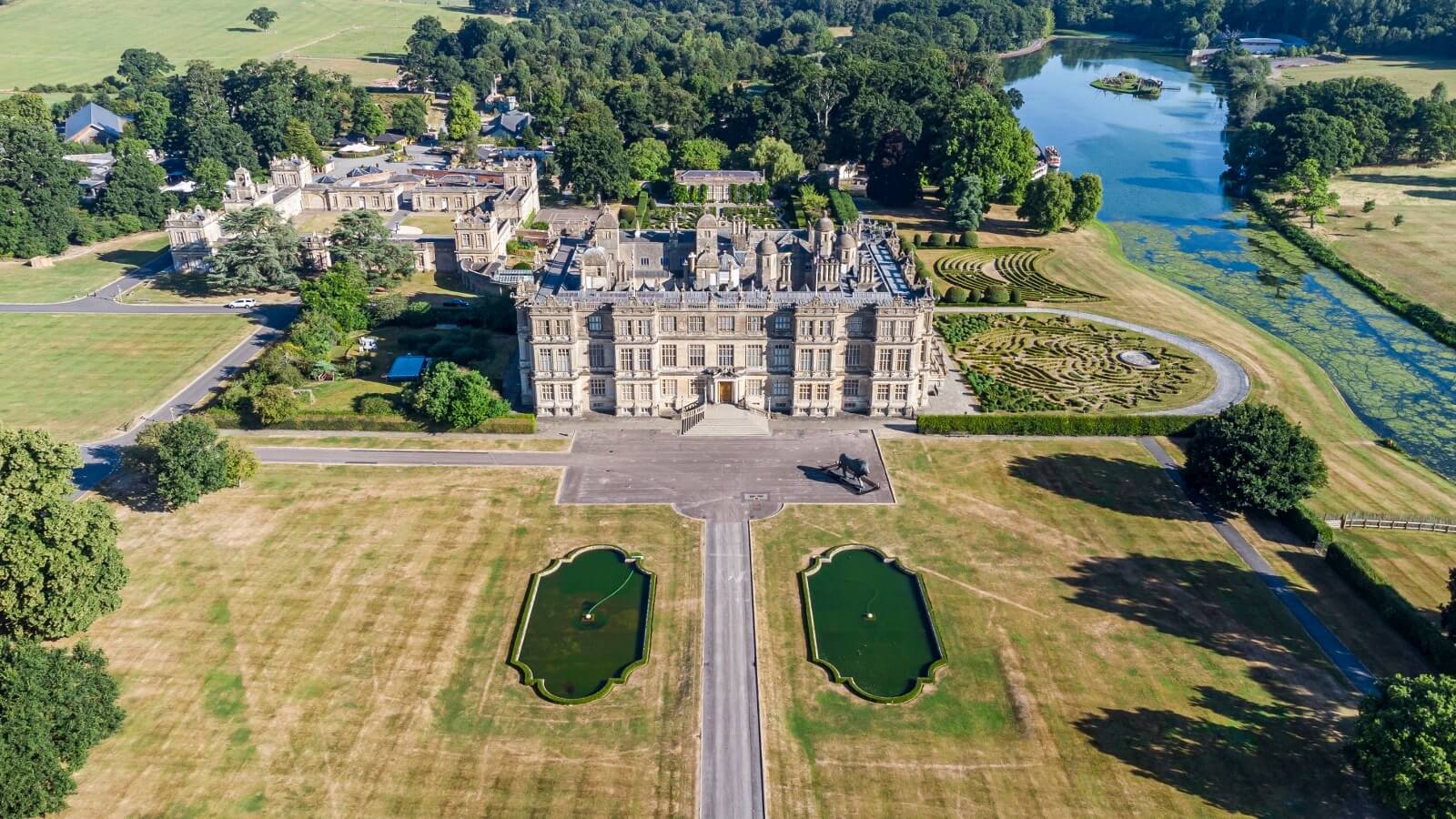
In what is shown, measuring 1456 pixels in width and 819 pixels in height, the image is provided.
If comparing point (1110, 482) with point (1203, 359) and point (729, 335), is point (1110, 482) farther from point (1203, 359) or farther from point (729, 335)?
point (729, 335)

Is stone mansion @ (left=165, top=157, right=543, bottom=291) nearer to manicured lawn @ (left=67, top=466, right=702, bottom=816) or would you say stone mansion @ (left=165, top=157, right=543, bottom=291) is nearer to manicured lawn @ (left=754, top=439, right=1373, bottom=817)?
manicured lawn @ (left=67, top=466, right=702, bottom=816)

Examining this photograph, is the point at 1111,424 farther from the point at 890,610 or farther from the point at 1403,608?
the point at 890,610

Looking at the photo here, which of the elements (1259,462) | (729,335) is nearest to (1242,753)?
(1259,462)

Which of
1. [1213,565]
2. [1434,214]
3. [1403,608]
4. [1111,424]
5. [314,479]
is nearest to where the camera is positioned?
[1403,608]

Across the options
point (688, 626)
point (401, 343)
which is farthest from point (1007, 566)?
point (401, 343)

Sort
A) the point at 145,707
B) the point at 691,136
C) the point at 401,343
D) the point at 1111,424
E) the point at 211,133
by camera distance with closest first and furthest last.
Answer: the point at 145,707
the point at 1111,424
the point at 401,343
the point at 211,133
the point at 691,136

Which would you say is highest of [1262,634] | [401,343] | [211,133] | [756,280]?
[211,133]

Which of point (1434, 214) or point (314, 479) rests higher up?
point (1434, 214)
